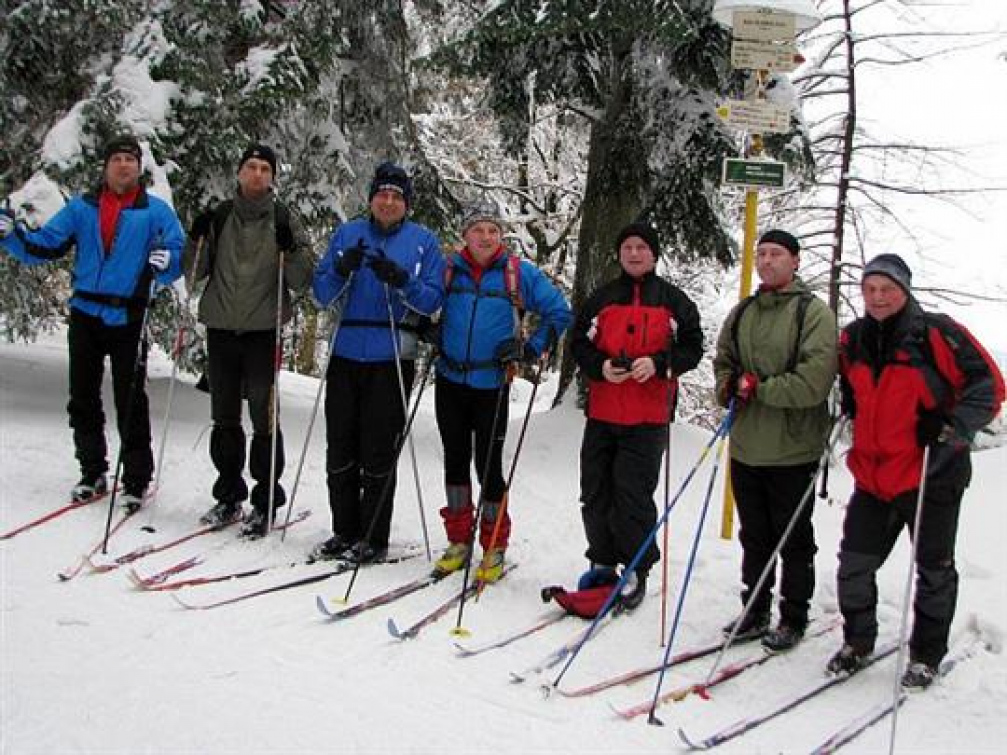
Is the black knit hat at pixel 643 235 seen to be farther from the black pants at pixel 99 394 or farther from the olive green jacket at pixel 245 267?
the black pants at pixel 99 394

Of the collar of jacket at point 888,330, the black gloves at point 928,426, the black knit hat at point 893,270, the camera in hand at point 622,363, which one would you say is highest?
the black knit hat at point 893,270

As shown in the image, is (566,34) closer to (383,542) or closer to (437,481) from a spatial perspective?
(437,481)

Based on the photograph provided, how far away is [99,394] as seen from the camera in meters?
5.59

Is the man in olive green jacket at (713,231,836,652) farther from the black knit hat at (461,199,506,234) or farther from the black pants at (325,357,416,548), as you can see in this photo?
the black pants at (325,357,416,548)

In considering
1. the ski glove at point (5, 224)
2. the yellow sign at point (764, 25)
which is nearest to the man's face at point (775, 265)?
the yellow sign at point (764, 25)

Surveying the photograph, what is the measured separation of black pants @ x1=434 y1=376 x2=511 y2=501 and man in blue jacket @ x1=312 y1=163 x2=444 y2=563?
0.91 feet

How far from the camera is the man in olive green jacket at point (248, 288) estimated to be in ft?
17.1

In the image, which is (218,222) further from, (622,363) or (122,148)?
(622,363)

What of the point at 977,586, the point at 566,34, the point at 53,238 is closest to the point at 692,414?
the point at 566,34

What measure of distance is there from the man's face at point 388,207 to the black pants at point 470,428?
36.2 inches

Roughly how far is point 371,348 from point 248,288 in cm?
84

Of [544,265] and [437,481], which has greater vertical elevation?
[544,265]

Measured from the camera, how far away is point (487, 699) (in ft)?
11.5

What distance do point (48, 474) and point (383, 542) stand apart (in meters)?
2.54
